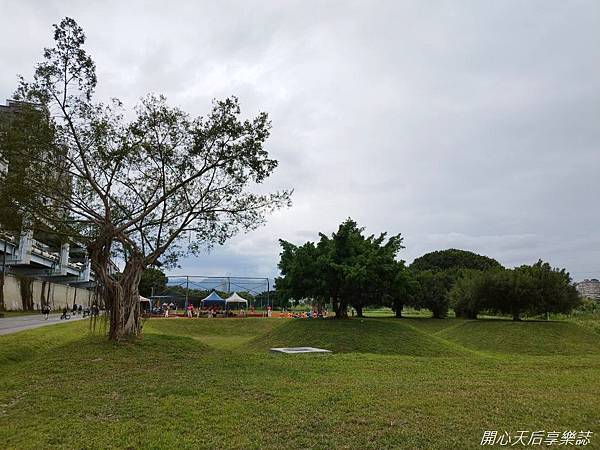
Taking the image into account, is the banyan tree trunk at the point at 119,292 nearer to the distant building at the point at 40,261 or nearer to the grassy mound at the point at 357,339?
the grassy mound at the point at 357,339

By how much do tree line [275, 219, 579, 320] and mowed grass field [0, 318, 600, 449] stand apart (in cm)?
738

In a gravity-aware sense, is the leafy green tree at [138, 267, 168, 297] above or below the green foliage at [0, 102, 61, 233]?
below

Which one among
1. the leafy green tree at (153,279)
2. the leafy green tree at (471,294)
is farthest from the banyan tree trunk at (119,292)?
the leafy green tree at (471,294)

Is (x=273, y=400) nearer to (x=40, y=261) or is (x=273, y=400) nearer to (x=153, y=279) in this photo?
(x=153, y=279)

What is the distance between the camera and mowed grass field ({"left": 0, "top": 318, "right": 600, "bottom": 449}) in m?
5.54

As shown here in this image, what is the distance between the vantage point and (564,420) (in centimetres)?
570

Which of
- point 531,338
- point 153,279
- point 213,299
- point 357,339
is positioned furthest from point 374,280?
point 213,299

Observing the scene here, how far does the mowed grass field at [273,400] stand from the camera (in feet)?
18.2

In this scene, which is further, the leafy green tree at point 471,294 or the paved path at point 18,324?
the leafy green tree at point 471,294

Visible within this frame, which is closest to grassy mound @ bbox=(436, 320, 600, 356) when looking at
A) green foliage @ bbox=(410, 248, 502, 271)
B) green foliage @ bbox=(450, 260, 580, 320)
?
green foliage @ bbox=(450, 260, 580, 320)

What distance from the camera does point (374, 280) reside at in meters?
21.0

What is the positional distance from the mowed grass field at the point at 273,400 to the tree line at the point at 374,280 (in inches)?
290

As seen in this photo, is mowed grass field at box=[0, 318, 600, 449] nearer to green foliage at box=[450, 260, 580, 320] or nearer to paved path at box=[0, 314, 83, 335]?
paved path at box=[0, 314, 83, 335]

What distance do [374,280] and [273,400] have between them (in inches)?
557
